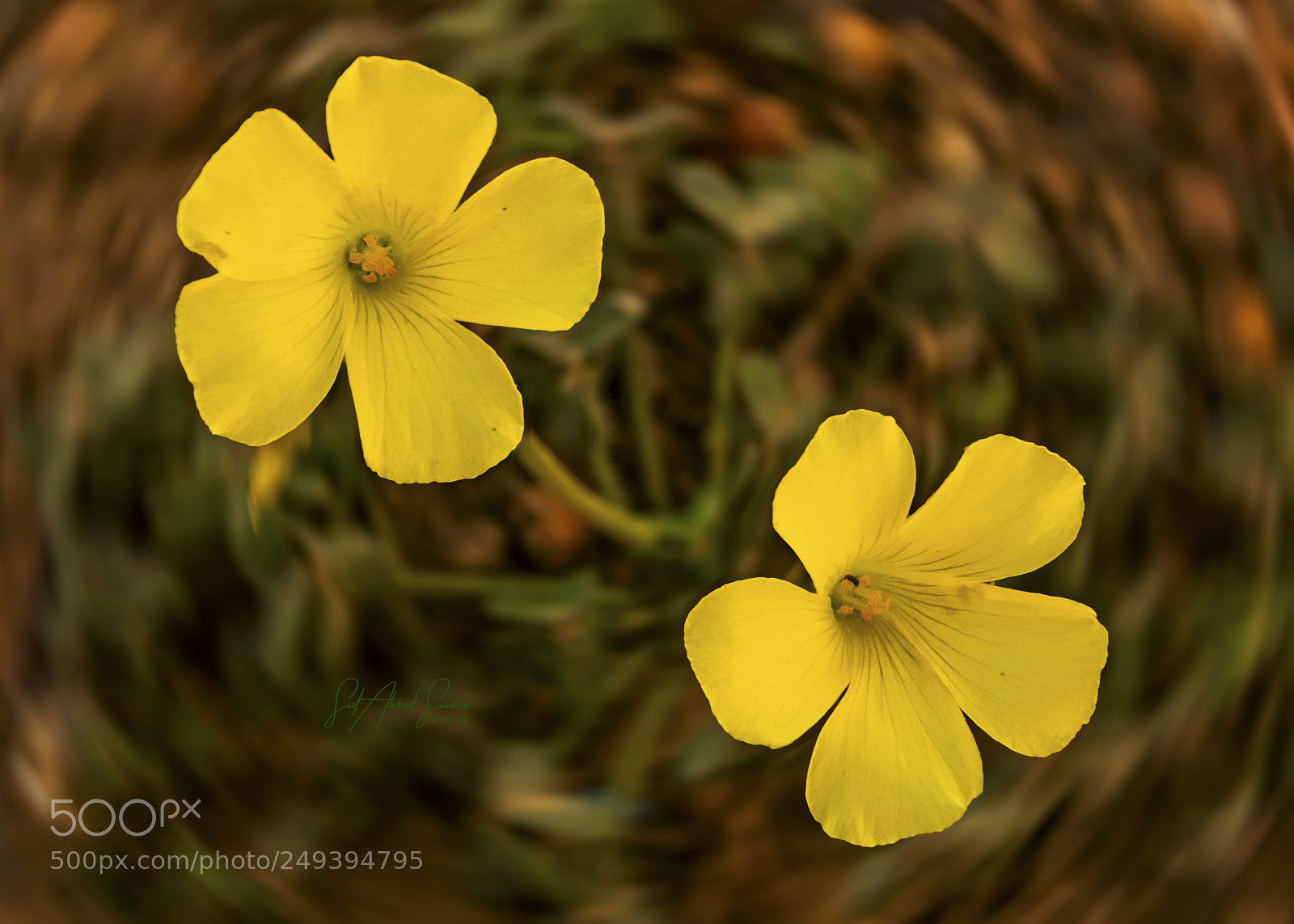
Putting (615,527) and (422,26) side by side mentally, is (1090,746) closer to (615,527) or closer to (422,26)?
(615,527)

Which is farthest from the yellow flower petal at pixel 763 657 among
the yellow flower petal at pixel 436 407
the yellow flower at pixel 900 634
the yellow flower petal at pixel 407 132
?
the yellow flower petal at pixel 407 132

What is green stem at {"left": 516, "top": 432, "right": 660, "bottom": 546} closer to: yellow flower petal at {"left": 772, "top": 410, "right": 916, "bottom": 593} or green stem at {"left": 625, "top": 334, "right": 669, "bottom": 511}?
green stem at {"left": 625, "top": 334, "right": 669, "bottom": 511}

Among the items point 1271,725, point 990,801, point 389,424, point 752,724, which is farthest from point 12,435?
point 1271,725

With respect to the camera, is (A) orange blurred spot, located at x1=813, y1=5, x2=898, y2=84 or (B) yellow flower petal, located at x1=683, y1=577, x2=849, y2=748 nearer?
(B) yellow flower petal, located at x1=683, y1=577, x2=849, y2=748

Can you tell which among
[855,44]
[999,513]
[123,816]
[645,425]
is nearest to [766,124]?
[855,44]

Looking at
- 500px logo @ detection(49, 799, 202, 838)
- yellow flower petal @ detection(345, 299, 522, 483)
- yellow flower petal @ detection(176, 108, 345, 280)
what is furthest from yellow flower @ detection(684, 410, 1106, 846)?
500px logo @ detection(49, 799, 202, 838)

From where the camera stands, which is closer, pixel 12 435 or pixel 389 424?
pixel 389 424
